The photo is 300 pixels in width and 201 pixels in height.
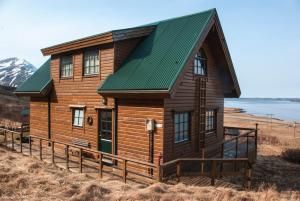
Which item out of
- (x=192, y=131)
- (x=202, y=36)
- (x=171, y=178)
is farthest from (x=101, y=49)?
Result: (x=171, y=178)

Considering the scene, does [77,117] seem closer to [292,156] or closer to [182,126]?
[182,126]

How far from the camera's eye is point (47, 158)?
13.4m

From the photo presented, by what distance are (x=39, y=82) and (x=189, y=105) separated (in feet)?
32.1

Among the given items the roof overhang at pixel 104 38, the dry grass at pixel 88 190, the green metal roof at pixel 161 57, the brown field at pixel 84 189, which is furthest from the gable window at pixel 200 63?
the dry grass at pixel 88 190

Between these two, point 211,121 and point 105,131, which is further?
point 211,121

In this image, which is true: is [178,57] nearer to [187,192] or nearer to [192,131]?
[192,131]

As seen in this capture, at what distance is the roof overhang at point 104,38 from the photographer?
12.0m

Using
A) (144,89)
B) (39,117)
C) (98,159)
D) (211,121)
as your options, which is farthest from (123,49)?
(39,117)

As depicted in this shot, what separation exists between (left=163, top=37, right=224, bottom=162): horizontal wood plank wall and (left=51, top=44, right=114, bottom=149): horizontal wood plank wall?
9.77 feet

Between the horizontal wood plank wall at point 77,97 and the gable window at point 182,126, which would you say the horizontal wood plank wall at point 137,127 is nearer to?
the horizontal wood plank wall at point 77,97

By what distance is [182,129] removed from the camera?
39.1ft

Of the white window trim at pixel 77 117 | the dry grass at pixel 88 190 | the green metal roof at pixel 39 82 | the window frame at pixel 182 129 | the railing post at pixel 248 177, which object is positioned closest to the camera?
the dry grass at pixel 88 190

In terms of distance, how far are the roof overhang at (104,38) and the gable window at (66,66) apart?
1.64ft

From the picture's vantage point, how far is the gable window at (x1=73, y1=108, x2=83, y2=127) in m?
14.0
